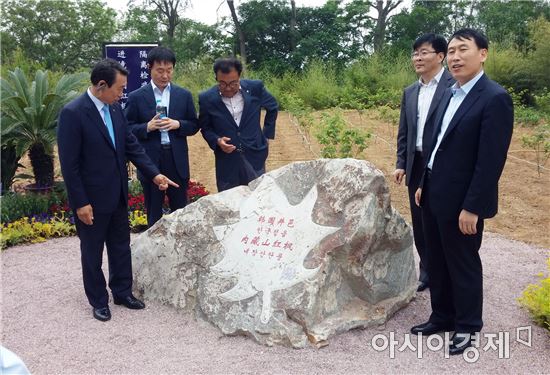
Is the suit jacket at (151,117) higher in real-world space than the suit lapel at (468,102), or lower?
lower

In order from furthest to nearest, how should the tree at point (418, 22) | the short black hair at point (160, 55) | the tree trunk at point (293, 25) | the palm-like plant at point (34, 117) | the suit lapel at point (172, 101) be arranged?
the tree at point (418, 22) < the tree trunk at point (293, 25) < the palm-like plant at point (34, 117) < the suit lapel at point (172, 101) < the short black hair at point (160, 55)

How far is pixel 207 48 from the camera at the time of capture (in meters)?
21.2

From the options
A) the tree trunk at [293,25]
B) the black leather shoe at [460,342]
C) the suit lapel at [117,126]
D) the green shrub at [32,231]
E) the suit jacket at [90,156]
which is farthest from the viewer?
the tree trunk at [293,25]

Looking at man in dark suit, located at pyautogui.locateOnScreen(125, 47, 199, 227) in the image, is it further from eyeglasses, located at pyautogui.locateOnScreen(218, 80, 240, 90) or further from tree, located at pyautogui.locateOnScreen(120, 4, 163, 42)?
tree, located at pyautogui.locateOnScreen(120, 4, 163, 42)

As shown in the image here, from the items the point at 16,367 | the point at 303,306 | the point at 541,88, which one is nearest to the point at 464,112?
the point at 303,306

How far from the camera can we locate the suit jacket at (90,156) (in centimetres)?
346

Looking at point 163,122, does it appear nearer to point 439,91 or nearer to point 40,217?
point 439,91

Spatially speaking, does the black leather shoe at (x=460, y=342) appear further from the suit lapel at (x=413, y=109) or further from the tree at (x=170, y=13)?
the tree at (x=170, y=13)

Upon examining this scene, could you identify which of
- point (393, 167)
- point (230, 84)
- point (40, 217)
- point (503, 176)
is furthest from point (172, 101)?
point (503, 176)

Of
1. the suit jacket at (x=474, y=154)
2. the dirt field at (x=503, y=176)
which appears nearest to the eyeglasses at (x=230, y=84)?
the suit jacket at (x=474, y=154)

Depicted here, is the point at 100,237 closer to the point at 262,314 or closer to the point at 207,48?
the point at 262,314

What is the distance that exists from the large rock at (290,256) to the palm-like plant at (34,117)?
3.16m

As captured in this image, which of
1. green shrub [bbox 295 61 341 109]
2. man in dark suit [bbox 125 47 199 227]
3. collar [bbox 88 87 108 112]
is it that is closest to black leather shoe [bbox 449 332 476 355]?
man in dark suit [bbox 125 47 199 227]

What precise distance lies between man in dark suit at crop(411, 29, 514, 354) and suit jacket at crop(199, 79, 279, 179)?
5.56 feet
